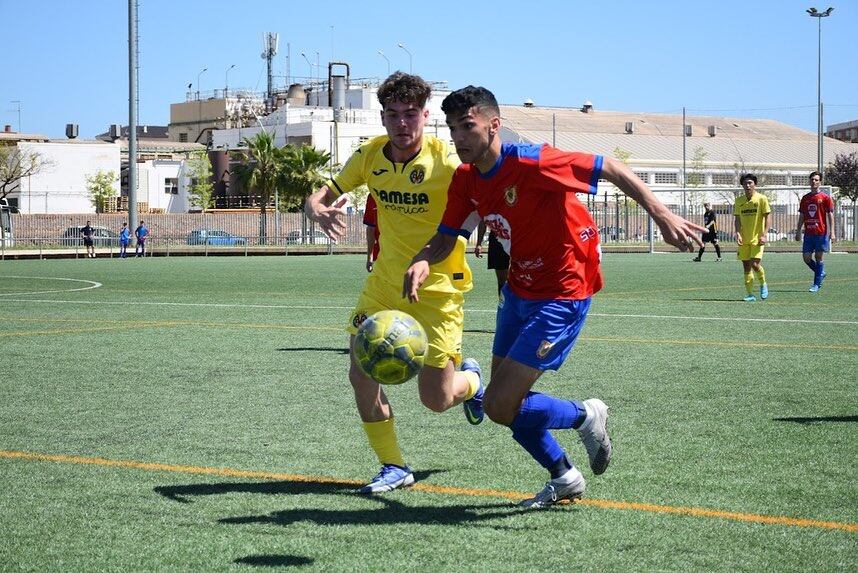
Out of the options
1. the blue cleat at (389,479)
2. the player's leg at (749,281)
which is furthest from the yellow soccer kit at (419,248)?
the player's leg at (749,281)

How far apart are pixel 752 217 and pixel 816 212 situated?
6.63 ft

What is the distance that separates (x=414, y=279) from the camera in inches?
245

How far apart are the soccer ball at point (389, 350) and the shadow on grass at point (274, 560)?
1.12 meters

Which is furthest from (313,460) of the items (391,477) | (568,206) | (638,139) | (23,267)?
(638,139)

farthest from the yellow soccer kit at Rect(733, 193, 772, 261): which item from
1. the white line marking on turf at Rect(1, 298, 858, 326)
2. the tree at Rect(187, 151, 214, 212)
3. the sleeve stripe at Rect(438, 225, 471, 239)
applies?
the tree at Rect(187, 151, 214, 212)

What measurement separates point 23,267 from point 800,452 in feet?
121

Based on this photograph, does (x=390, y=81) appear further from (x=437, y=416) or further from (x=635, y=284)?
(x=635, y=284)

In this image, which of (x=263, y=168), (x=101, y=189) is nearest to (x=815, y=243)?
(x=263, y=168)

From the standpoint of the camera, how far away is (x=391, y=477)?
6.51 metres

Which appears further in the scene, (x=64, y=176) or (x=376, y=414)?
(x=64, y=176)

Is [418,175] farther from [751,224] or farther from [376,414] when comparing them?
[751,224]

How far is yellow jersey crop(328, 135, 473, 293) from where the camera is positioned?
22.7 ft

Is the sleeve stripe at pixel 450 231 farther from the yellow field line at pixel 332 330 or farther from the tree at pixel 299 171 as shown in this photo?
the tree at pixel 299 171

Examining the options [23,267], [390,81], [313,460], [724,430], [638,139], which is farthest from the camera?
[638,139]
